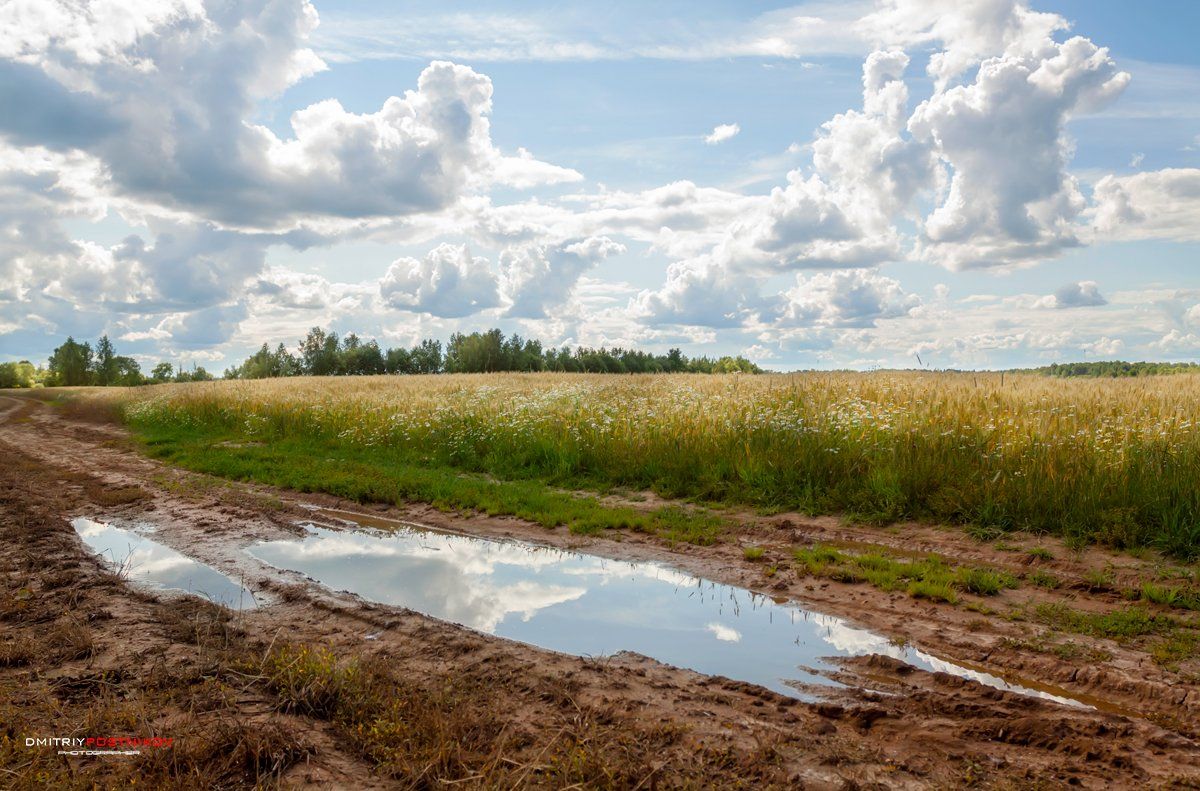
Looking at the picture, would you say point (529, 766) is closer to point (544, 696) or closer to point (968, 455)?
point (544, 696)

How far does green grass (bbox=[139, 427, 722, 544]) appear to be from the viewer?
10555 mm

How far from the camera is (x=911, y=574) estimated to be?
25.8 feet

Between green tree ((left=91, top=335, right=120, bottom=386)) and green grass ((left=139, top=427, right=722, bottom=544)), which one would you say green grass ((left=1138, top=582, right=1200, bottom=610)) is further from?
green tree ((left=91, top=335, right=120, bottom=386))

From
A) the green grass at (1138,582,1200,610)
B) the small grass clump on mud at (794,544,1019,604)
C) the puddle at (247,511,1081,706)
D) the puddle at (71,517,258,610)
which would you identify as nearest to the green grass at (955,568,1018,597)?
the small grass clump on mud at (794,544,1019,604)

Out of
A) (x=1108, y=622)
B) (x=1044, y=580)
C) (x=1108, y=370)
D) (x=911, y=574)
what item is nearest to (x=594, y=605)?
(x=911, y=574)

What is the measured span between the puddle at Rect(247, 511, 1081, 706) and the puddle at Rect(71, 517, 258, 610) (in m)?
0.84

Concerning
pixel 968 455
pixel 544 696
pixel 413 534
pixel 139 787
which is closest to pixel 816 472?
pixel 968 455

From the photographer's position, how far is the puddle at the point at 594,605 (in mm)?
5852

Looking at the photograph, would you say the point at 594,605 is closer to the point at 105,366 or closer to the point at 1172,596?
the point at 1172,596

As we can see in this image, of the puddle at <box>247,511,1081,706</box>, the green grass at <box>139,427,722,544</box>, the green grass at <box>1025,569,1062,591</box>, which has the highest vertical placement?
the green grass at <box>139,427,722,544</box>

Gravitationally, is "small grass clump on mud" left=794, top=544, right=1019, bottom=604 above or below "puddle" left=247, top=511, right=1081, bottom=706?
above

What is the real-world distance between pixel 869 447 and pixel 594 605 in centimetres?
678

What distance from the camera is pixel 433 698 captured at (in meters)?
4.57

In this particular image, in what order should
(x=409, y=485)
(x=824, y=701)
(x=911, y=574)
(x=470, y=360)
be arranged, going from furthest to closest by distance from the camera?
(x=470, y=360), (x=409, y=485), (x=911, y=574), (x=824, y=701)
